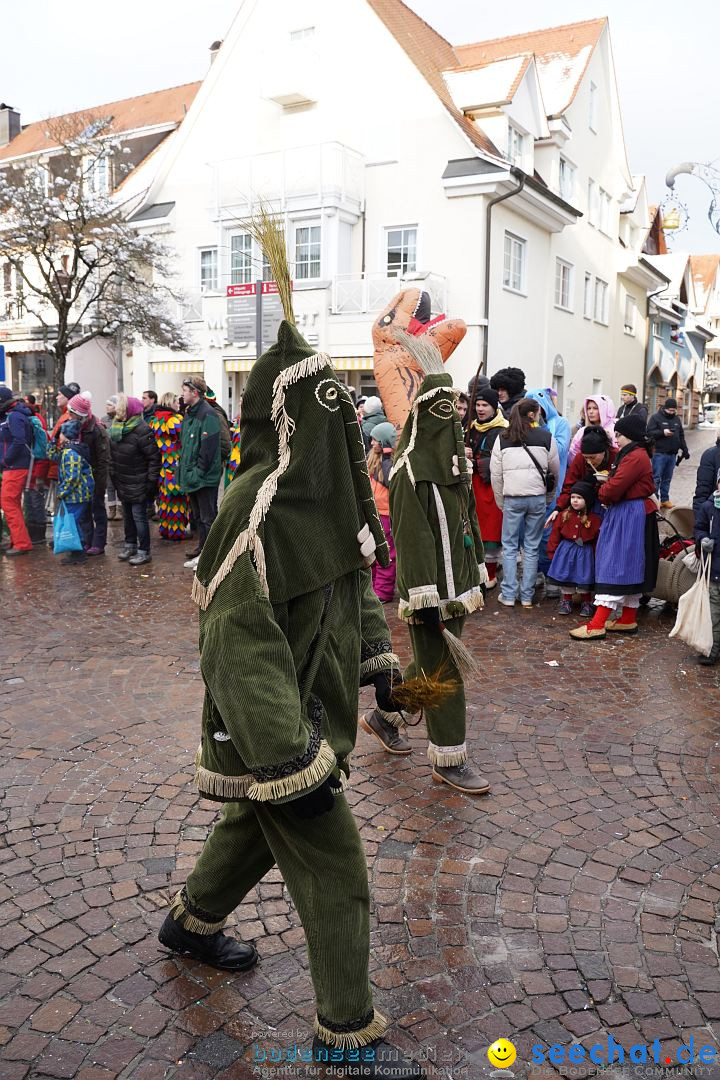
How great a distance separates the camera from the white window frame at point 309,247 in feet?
70.7

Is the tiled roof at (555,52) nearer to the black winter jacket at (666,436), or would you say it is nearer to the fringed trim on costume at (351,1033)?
the black winter jacket at (666,436)

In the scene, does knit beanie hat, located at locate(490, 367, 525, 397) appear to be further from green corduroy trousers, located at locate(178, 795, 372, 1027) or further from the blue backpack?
green corduroy trousers, located at locate(178, 795, 372, 1027)

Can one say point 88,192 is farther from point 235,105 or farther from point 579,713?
point 579,713

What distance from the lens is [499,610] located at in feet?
26.6

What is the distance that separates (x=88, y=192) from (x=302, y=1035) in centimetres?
1863

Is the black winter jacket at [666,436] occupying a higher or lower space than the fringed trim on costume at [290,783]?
higher

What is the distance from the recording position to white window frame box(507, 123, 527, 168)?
22125mm

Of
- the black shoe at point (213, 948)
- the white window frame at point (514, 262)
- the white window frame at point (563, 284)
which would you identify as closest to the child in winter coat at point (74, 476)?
the black shoe at point (213, 948)

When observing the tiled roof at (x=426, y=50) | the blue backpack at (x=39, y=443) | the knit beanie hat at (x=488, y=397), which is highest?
the tiled roof at (x=426, y=50)

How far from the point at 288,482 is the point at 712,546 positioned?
4.80 meters

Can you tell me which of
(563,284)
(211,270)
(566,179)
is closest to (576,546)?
(211,270)

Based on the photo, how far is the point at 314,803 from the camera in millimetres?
2223

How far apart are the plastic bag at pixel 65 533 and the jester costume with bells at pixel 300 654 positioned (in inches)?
330

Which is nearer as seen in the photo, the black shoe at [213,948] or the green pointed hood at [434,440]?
the black shoe at [213,948]
